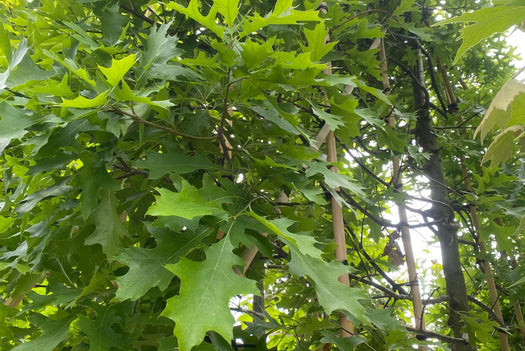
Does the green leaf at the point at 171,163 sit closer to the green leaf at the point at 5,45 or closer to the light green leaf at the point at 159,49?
the light green leaf at the point at 159,49

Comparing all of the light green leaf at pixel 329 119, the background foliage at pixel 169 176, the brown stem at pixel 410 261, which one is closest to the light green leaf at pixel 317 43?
the background foliage at pixel 169 176

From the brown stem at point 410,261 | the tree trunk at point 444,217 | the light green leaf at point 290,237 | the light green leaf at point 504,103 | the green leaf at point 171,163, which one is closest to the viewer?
the light green leaf at point 504,103

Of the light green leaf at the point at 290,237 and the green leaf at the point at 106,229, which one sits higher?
the light green leaf at the point at 290,237

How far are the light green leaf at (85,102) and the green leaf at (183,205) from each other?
16cm

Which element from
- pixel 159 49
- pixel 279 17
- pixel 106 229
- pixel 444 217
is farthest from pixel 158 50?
pixel 444 217

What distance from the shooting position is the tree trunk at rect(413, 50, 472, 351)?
1.59 metres

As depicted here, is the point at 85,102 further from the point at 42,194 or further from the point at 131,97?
the point at 42,194

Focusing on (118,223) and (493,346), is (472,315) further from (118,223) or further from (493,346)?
(118,223)

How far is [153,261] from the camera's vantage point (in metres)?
0.73

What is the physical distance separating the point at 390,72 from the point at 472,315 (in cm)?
108

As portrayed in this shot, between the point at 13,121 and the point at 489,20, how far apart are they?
2.38 ft

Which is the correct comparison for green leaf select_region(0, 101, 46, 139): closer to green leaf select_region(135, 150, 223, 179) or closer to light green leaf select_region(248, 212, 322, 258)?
green leaf select_region(135, 150, 223, 179)

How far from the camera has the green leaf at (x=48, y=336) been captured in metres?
0.79

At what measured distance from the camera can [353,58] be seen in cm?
143
